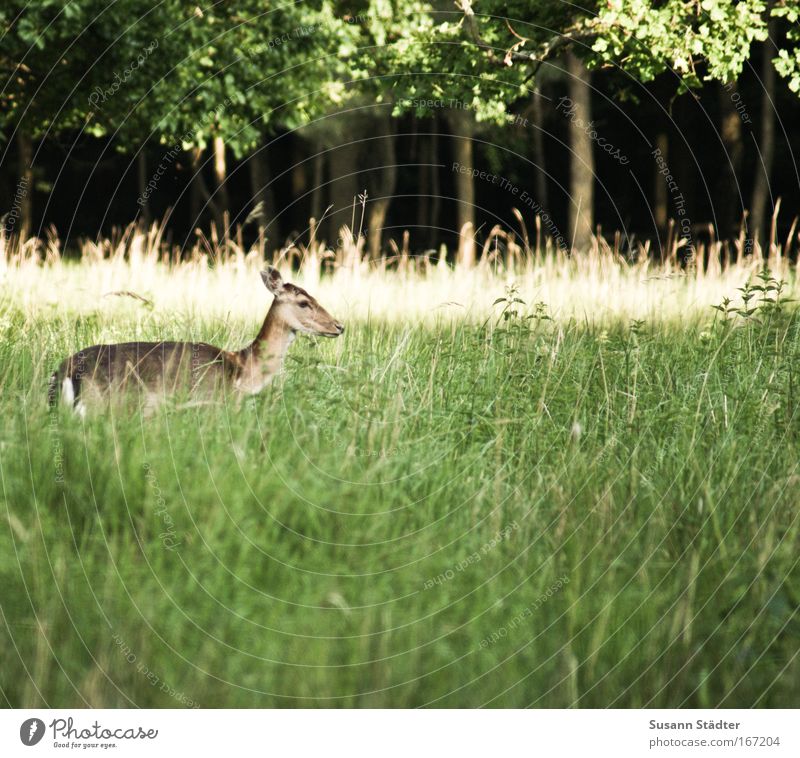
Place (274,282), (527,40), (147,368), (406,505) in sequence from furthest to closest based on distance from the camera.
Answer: (527,40) < (274,282) < (147,368) < (406,505)

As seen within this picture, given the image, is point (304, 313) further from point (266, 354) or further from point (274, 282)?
point (266, 354)

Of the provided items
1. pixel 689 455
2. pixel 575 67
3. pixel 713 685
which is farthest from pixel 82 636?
pixel 575 67

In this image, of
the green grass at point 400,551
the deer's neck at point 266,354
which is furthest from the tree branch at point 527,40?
the green grass at point 400,551

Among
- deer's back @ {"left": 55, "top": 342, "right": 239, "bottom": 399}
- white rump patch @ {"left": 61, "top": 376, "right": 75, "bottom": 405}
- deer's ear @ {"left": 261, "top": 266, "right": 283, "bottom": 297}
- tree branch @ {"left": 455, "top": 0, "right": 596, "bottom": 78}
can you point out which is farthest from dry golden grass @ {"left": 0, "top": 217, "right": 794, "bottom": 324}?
white rump patch @ {"left": 61, "top": 376, "right": 75, "bottom": 405}

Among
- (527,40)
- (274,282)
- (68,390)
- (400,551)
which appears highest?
(527,40)

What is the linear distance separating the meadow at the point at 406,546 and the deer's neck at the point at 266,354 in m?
0.24

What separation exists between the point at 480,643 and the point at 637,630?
53 centimetres

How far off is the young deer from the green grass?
18cm

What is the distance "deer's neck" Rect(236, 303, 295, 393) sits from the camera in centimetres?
527

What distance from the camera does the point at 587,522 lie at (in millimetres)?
3736

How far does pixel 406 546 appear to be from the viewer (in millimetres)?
3570

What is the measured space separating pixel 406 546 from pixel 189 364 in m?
2.14

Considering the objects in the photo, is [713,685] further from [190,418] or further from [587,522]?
[190,418]

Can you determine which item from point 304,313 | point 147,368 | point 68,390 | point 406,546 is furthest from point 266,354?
point 406,546
